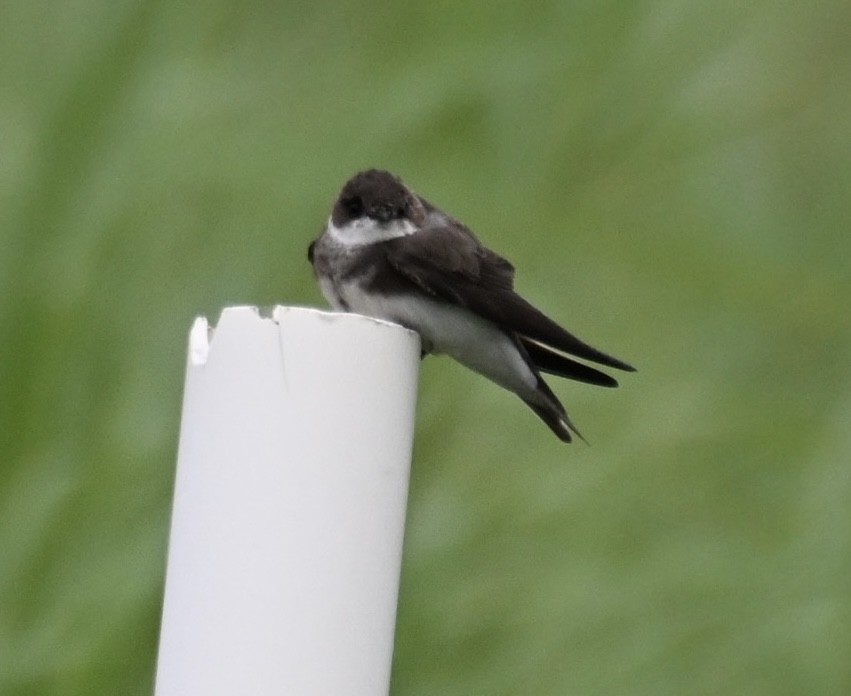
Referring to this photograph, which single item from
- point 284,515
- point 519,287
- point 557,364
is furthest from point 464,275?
point 284,515

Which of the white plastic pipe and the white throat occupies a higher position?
the white throat

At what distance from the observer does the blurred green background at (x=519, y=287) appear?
174 centimetres

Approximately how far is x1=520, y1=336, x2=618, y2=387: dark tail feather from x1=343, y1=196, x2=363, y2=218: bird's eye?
22 cm

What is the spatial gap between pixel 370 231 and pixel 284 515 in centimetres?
68

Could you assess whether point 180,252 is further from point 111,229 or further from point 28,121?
point 28,121

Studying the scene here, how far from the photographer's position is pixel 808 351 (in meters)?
1.84

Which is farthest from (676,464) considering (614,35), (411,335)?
(411,335)

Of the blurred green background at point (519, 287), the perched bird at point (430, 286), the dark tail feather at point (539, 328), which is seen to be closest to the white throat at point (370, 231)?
the perched bird at point (430, 286)

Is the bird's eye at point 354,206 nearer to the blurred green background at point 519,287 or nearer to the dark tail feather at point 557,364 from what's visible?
the dark tail feather at point 557,364

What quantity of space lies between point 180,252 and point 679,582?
2.69 ft

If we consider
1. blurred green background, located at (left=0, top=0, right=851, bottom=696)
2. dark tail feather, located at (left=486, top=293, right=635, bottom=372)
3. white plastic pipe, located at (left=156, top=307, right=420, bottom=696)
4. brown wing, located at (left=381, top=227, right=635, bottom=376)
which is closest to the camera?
white plastic pipe, located at (left=156, top=307, right=420, bottom=696)

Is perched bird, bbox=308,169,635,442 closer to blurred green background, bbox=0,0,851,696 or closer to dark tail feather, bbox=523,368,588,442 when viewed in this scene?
dark tail feather, bbox=523,368,588,442

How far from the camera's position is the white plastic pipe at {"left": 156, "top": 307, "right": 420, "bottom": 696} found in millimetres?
724

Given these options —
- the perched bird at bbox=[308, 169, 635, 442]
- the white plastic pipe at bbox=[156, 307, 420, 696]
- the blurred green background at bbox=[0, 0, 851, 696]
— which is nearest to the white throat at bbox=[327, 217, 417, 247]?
the perched bird at bbox=[308, 169, 635, 442]
